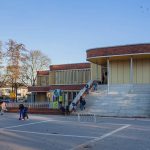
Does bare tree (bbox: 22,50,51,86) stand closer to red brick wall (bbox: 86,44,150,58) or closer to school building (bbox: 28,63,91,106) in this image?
school building (bbox: 28,63,91,106)

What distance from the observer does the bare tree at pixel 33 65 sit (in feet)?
223

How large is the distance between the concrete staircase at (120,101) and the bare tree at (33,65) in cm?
3259

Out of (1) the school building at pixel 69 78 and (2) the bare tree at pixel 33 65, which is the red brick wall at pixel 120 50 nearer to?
(1) the school building at pixel 69 78

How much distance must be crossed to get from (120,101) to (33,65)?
39.3 metres

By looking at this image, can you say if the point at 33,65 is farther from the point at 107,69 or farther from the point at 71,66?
the point at 107,69

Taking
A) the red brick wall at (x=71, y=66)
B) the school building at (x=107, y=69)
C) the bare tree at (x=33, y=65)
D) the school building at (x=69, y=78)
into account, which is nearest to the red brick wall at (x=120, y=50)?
the school building at (x=107, y=69)

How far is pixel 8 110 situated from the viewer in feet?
121

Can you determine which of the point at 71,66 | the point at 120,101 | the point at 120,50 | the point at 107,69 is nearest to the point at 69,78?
the point at 71,66

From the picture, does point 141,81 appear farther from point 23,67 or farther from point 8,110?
point 23,67

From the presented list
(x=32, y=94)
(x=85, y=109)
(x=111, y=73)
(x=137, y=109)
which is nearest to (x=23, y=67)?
(x=32, y=94)

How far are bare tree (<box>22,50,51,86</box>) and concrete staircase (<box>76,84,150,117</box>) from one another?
32589 mm

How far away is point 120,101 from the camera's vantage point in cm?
3203

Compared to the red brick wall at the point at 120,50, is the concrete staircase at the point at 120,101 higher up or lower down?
lower down

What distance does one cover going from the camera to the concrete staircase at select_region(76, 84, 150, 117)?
1155 inches
